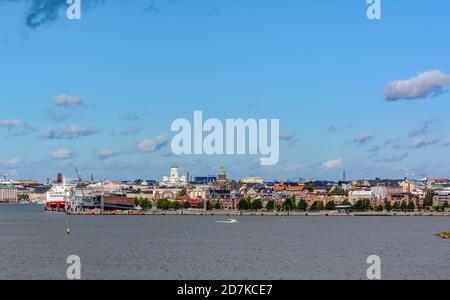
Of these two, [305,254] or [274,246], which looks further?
[274,246]

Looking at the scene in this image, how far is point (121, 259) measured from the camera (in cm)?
5438

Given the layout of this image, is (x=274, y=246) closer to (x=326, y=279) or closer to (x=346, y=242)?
(x=346, y=242)

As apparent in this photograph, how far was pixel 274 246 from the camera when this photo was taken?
2685 inches
